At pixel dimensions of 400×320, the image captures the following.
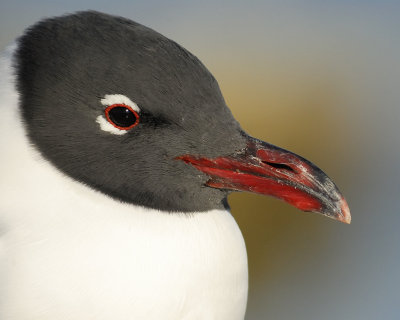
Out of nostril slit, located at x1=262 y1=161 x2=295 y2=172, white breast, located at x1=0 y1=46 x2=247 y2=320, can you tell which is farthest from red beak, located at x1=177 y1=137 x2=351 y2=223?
white breast, located at x1=0 y1=46 x2=247 y2=320

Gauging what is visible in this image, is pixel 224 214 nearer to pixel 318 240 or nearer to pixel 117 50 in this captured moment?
pixel 117 50

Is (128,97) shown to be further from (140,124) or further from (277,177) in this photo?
(277,177)

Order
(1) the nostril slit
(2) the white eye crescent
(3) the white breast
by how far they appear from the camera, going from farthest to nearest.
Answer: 1. (1) the nostril slit
2. (2) the white eye crescent
3. (3) the white breast

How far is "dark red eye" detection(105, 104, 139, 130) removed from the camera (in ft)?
6.86

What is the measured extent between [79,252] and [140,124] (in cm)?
39

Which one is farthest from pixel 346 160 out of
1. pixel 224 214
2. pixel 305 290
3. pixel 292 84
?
pixel 224 214

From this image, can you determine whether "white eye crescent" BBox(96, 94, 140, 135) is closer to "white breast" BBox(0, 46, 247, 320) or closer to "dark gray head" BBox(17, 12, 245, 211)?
"dark gray head" BBox(17, 12, 245, 211)

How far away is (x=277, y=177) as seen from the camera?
2186 millimetres

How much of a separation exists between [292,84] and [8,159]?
18.5ft

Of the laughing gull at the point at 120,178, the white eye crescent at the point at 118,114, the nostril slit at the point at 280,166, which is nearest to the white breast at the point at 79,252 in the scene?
the laughing gull at the point at 120,178

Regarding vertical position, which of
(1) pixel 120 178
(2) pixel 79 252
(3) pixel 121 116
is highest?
(3) pixel 121 116

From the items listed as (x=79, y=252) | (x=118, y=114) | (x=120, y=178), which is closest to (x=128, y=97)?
(x=118, y=114)

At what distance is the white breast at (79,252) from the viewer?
1966mm

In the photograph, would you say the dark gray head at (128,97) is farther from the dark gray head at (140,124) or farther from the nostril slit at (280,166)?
the nostril slit at (280,166)
